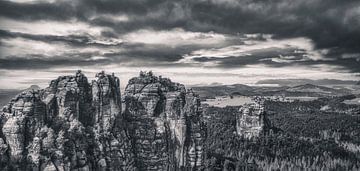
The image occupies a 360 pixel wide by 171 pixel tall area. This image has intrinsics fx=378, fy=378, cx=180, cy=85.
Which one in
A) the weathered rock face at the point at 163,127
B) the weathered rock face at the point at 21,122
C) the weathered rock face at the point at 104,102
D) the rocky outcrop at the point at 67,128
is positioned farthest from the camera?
the weathered rock face at the point at 163,127

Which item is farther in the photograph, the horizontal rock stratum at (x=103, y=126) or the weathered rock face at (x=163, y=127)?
the weathered rock face at (x=163, y=127)

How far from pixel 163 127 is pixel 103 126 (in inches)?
822

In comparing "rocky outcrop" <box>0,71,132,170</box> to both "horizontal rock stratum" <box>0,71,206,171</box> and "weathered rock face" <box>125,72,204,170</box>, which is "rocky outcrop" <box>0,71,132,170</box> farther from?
"weathered rock face" <box>125,72,204,170</box>

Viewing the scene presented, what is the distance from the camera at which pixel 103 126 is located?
11900 centimetres

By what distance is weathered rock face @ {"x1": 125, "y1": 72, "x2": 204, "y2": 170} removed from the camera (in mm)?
125688

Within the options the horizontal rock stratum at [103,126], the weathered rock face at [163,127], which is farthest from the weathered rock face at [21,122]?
the weathered rock face at [163,127]

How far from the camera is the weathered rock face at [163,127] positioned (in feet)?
412

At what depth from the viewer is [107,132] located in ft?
386

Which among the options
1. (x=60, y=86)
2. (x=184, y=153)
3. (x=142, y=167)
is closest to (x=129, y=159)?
(x=142, y=167)

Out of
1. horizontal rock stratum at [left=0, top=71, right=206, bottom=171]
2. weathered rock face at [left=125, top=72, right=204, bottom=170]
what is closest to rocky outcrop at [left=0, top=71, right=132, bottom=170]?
horizontal rock stratum at [left=0, top=71, right=206, bottom=171]

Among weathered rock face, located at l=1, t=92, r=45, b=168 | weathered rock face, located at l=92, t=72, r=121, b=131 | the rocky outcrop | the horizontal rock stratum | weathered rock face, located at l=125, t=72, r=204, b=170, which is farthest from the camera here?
weathered rock face, located at l=125, t=72, r=204, b=170

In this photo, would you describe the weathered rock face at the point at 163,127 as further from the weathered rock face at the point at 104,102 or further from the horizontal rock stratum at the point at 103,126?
the weathered rock face at the point at 104,102

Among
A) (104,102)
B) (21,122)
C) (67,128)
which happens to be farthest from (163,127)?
(21,122)

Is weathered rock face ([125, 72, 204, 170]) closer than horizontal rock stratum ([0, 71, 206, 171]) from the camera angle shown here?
No
